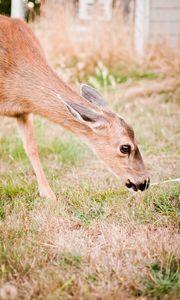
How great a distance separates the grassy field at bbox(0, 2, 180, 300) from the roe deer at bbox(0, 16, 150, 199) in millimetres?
230

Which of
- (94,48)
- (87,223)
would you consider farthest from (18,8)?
(87,223)

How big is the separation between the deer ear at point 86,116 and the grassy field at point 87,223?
57 centimetres

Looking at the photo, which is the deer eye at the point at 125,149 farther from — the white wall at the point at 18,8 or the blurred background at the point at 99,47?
the white wall at the point at 18,8

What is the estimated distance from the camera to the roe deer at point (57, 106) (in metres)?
4.42

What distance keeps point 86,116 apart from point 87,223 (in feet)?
3.13

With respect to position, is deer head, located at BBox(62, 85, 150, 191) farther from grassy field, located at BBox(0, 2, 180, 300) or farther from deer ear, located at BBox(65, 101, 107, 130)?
grassy field, located at BBox(0, 2, 180, 300)

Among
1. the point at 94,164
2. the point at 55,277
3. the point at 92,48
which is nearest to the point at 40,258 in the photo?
the point at 55,277

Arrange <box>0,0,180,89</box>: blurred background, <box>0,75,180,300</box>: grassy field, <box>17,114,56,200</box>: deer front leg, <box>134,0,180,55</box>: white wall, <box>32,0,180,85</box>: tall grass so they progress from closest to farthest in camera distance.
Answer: <box>0,75,180,300</box>: grassy field < <box>17,114,56,200</box>: deer front leg < <box>0,0,180,89</box>: blurred background < <box>32,0,180,85</box>: tall grass < <box>134,0,180,55</box>: white wall

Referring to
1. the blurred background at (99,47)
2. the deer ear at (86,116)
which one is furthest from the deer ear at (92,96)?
the blurred background at (99,47)

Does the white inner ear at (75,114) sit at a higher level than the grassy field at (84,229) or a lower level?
higher

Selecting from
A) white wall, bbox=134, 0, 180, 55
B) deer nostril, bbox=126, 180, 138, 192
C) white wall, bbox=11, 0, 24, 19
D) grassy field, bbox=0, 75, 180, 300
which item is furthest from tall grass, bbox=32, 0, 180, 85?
deer nostril, bbox=126, 180, 138, 192

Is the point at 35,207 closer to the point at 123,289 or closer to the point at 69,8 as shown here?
the point at 123,289

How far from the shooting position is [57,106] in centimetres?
456

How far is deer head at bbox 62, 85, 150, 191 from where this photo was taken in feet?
14.4
